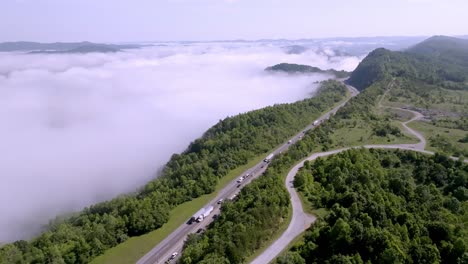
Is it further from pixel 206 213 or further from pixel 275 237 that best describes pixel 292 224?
pixel 206 213

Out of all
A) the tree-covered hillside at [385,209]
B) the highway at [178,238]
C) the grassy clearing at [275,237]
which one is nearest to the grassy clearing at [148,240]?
the highway at [178,238]

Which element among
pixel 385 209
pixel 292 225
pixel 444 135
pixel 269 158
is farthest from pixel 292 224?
pixel 444 135

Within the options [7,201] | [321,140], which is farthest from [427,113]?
[7,201]

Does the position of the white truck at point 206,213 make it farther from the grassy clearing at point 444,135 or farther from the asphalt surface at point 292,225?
the grassy clearing at point 444,135

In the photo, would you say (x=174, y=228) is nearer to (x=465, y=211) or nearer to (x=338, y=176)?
(x=338, y=176)

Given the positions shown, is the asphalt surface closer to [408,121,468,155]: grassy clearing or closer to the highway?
[408,121,468,155]: grassy clearing

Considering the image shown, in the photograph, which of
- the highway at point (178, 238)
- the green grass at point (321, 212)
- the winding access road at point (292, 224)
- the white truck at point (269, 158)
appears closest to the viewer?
the winding access road at point (292, 224)
